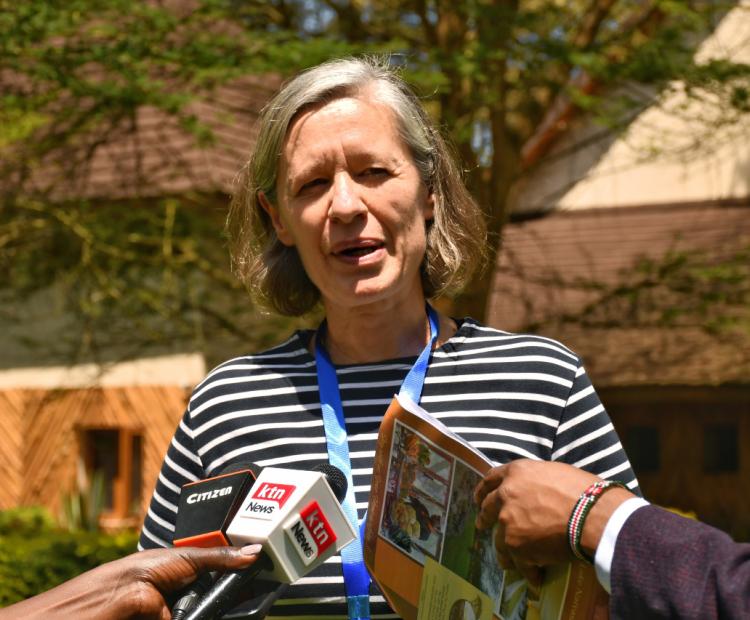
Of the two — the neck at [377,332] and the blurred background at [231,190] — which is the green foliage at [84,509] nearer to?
the blurred background at [231,190]

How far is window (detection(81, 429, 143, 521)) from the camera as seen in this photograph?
12297mm

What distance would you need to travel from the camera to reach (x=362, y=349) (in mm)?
2637

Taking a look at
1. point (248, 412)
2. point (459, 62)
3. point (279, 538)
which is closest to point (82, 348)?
point (459, 62)

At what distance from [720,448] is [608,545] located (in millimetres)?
12138

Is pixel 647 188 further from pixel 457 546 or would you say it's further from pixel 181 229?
pixel 457 546

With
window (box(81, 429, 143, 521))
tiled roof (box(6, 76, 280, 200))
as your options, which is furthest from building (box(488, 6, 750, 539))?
window (box(81, 429, 143, 521))

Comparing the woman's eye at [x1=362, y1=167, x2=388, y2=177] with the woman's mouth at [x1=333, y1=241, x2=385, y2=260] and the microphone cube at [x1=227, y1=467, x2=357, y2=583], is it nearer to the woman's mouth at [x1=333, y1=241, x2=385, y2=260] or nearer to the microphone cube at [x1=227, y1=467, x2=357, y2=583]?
the woman's mouth at [x1=333, y1=241, x2=385, y2=260]

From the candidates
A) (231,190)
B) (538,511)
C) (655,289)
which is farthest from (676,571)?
(655,289)

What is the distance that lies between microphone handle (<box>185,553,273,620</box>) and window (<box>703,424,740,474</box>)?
1200 cm

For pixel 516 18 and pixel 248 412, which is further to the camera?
pixel 516 18

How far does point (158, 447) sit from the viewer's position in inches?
465

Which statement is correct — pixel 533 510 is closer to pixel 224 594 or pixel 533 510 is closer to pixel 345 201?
pixel 224 594

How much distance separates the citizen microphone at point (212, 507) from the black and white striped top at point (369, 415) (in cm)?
38

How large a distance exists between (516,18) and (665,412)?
23.8ft
